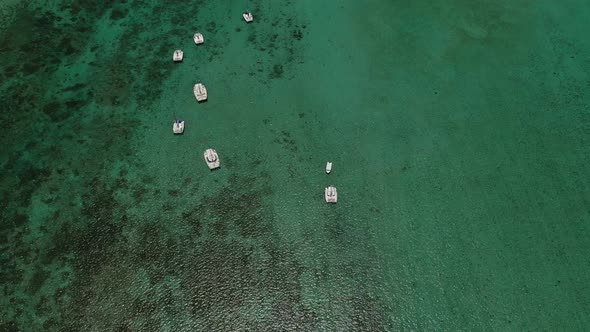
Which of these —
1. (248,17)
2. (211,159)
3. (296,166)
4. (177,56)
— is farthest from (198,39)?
(296,166)

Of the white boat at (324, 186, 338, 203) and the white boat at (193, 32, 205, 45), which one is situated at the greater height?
the white boat at (193, 32, 205, 45)

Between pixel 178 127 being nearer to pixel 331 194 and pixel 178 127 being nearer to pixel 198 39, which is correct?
pixel 198 39

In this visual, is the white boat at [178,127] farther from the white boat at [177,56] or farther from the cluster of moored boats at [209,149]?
the white boat at [177,56]

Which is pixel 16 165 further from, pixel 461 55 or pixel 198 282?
pixel 461 55

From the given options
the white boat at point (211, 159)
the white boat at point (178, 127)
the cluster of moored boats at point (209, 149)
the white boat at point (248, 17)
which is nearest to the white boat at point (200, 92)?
the cluster of moored boats at point (209, 149)

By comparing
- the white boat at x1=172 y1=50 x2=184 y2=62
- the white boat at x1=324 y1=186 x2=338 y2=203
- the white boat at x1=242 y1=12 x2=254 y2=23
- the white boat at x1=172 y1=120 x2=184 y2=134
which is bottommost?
the white boat at x1=324 y1=186 x2=338 y2=203

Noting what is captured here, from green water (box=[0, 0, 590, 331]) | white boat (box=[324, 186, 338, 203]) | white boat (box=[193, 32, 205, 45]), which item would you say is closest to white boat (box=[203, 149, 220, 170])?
green water (box=[0, 0, 590, 331])

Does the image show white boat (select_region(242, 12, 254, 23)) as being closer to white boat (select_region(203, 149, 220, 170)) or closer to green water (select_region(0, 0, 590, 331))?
green water (select_region(0, 0, 590, 331))

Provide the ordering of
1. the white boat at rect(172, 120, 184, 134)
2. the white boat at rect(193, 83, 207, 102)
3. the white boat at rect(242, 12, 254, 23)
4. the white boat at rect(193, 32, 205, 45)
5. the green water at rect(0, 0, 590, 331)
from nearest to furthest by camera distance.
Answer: the green water at rect(0, 0, 590, 331)
the white boat at rect(172, 120, 184, 134)
the white boat at rect(193, 83, 207, 102)
the white boat at rect(193, 32, 205, 45)
the white boat at rect(242, 12, 254, 23)

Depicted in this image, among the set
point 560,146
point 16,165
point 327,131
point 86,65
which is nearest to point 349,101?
point 327,131
